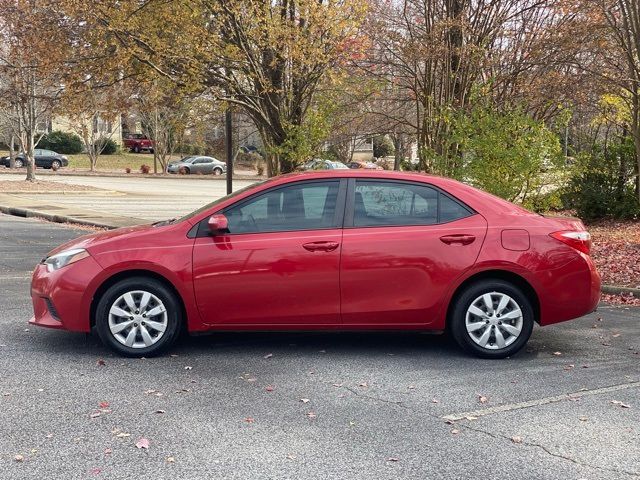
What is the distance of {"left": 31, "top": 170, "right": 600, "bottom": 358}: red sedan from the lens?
6.14 meters

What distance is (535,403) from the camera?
5.23m

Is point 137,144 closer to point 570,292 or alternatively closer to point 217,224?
point 217,224

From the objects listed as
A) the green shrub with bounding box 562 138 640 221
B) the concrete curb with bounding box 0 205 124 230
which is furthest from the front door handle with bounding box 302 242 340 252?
the green shrub with bounding box 562 138 640 221

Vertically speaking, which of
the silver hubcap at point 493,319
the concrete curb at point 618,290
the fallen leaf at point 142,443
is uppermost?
the silver hubcap at point 493,319

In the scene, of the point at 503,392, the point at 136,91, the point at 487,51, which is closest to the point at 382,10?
the point at 487,51

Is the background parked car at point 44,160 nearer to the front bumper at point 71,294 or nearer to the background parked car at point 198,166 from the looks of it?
the background parked car at point 198,166

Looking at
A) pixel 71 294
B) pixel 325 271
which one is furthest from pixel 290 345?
pixel 71 294

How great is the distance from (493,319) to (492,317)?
0.02 metres

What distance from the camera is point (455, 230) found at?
20.5ft

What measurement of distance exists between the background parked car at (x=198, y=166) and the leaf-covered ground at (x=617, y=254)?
4045cm

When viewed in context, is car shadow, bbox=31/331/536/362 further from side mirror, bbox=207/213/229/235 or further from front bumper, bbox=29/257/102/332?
side mirror, bbox=207/213/229/235

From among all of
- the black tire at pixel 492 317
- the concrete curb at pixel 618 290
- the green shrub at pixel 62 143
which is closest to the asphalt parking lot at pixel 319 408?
the black tire at pixel 492 317

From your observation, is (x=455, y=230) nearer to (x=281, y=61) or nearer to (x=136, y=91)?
(x=281, y=61)

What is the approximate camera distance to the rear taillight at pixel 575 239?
6.33m
